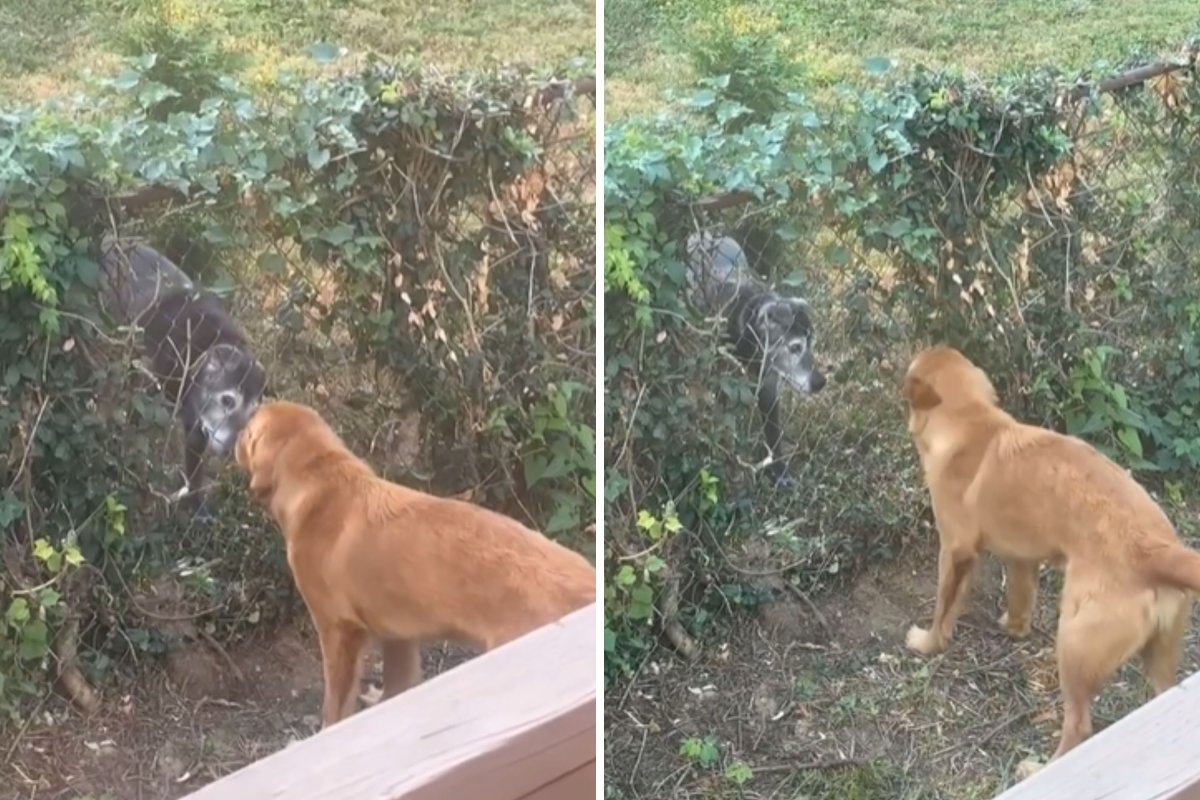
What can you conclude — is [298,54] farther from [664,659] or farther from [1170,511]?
[1170,511]

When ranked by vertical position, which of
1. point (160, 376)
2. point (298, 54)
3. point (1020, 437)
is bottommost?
point (1020, 437)

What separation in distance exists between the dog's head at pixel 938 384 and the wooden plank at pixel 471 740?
0.54m

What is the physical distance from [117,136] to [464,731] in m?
0.79

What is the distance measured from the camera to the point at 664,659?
1896mm

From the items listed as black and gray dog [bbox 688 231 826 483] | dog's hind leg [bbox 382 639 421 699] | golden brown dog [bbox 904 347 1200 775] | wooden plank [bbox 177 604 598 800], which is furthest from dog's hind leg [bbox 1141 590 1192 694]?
dog's hind leg [bbox 382 639 421 699]

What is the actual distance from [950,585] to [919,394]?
0.88 ft

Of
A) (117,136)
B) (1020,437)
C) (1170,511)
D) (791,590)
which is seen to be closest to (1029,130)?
(1020,437)

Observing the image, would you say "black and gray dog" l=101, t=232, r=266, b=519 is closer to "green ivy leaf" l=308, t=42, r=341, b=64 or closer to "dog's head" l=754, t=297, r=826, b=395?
"green ivy leaf" l=308, t=42, r=341, b=64

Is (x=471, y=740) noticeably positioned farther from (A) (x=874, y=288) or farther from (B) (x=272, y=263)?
(A) (x=874, y=288)

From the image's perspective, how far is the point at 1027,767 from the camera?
6.71 feet

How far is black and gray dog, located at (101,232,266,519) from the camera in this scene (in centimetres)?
159

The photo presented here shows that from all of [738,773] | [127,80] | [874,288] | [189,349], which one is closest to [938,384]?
[874,288]

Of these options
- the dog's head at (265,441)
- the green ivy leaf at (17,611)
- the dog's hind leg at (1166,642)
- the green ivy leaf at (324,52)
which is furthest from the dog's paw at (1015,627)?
the green ivy leaf at (17,611)

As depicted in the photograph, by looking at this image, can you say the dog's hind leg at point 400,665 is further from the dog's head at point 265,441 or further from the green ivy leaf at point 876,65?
the green ivy leaf at point 876,65
